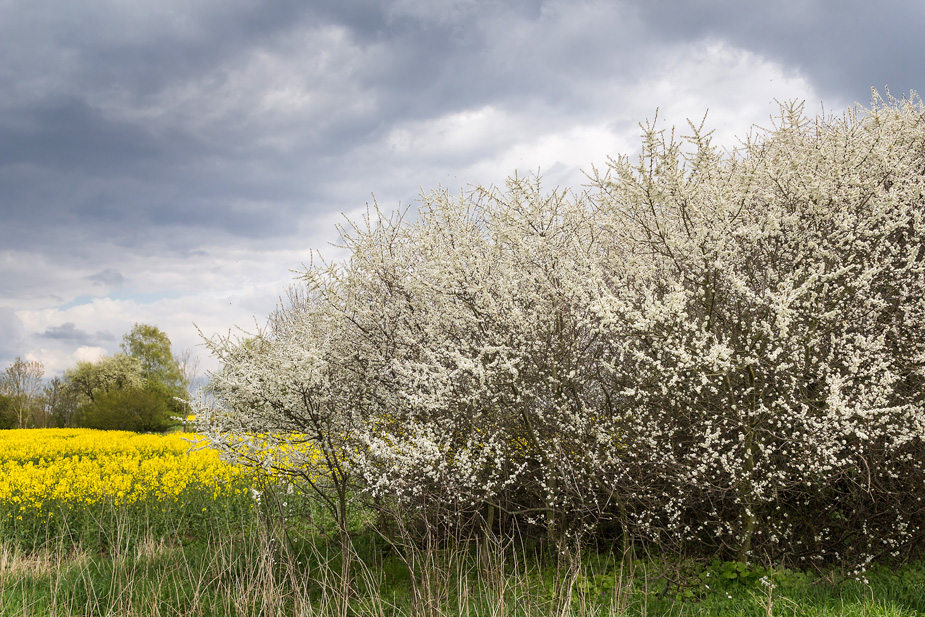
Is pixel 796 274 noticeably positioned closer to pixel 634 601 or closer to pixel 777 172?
pixel 777 172

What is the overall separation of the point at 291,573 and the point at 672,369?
297cm

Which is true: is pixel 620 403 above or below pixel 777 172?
below

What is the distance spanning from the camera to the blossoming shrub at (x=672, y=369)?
4.25 metres

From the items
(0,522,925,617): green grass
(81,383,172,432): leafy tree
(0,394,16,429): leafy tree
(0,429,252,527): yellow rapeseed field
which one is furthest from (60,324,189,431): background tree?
(0,522,925,617): green grass

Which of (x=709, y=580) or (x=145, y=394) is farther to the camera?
(x=145, y=394)

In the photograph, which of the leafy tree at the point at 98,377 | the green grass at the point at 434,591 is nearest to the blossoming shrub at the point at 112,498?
the green grass at the point at 434,591

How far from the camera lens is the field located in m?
3.83

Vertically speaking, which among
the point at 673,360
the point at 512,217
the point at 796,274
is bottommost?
the point at 673,360

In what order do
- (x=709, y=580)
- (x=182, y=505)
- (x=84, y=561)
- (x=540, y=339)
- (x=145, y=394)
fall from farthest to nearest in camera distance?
(x=145, y=394)
(x=182, y=505)
(x=84, y=561)
(x=540, y=339)
(x=709, y=580)

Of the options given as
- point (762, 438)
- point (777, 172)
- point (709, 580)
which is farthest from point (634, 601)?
point (777, 172)

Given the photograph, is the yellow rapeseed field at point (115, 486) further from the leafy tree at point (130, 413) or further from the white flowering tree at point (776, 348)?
the leafy tree at point (130, 413)

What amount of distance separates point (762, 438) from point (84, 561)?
6.29 metres

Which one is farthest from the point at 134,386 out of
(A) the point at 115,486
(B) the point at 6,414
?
(A) the point at 115,486

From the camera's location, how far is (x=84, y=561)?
5461 millimetres
